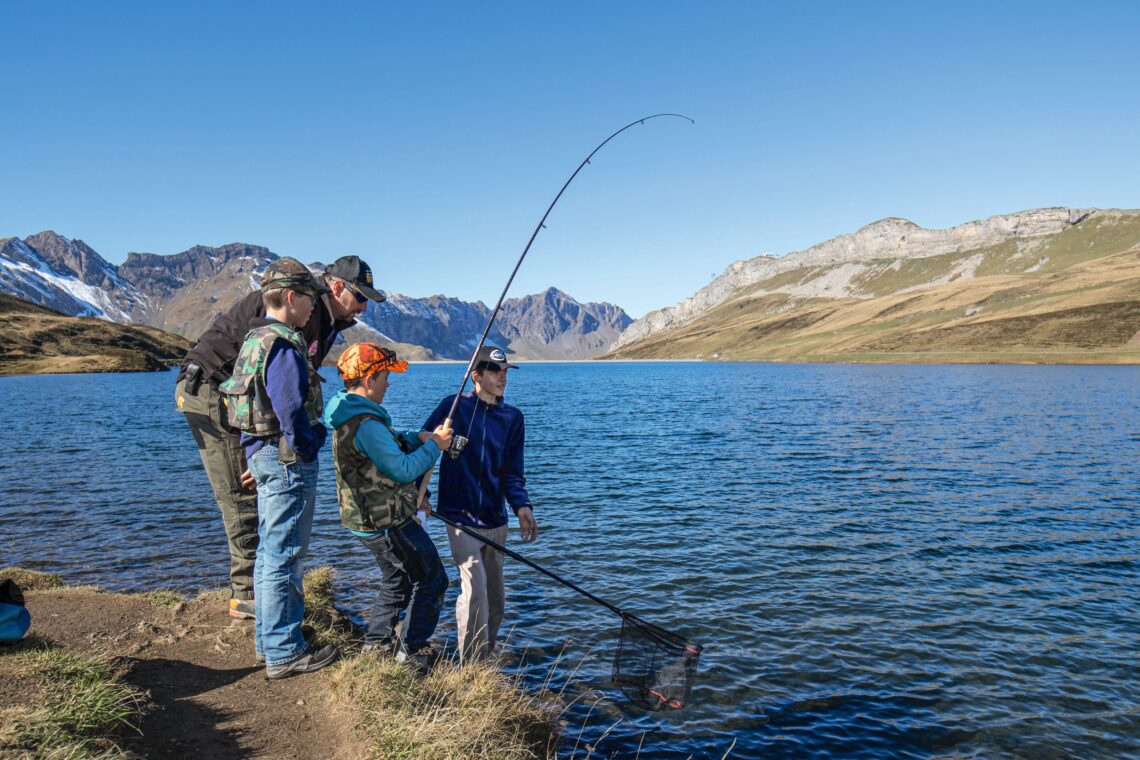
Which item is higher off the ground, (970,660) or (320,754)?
(320,754)

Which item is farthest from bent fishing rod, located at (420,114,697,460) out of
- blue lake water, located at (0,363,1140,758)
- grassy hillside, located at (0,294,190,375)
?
grassy hillside, located at (0,294,190,375)

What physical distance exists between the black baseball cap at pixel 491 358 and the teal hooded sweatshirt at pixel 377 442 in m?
1.66

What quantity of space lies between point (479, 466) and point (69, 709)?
168 inches

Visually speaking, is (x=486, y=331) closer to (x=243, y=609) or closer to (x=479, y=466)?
(x=479, y=466)

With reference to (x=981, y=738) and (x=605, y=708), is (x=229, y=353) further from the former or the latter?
(x=981, y=738)

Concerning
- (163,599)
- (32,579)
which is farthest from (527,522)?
(32,579)

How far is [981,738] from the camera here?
26.6 feet

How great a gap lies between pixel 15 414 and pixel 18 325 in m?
184

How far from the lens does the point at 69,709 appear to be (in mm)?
5066

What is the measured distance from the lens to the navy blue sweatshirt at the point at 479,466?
7742mm

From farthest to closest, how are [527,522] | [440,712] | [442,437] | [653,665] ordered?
[653,665] < [527,522] < [442,437] < [440,712]

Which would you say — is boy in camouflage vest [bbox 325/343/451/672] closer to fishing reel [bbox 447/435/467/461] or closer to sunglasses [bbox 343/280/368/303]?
fishing reel [bbox 447/435/467/461]

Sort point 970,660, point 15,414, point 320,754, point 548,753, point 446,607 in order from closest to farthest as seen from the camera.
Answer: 1. point 320,754
2. point 548,753
3. point 970,660
4. point 446,607
5. point 15,414

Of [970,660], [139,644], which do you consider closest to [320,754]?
[139,644]
